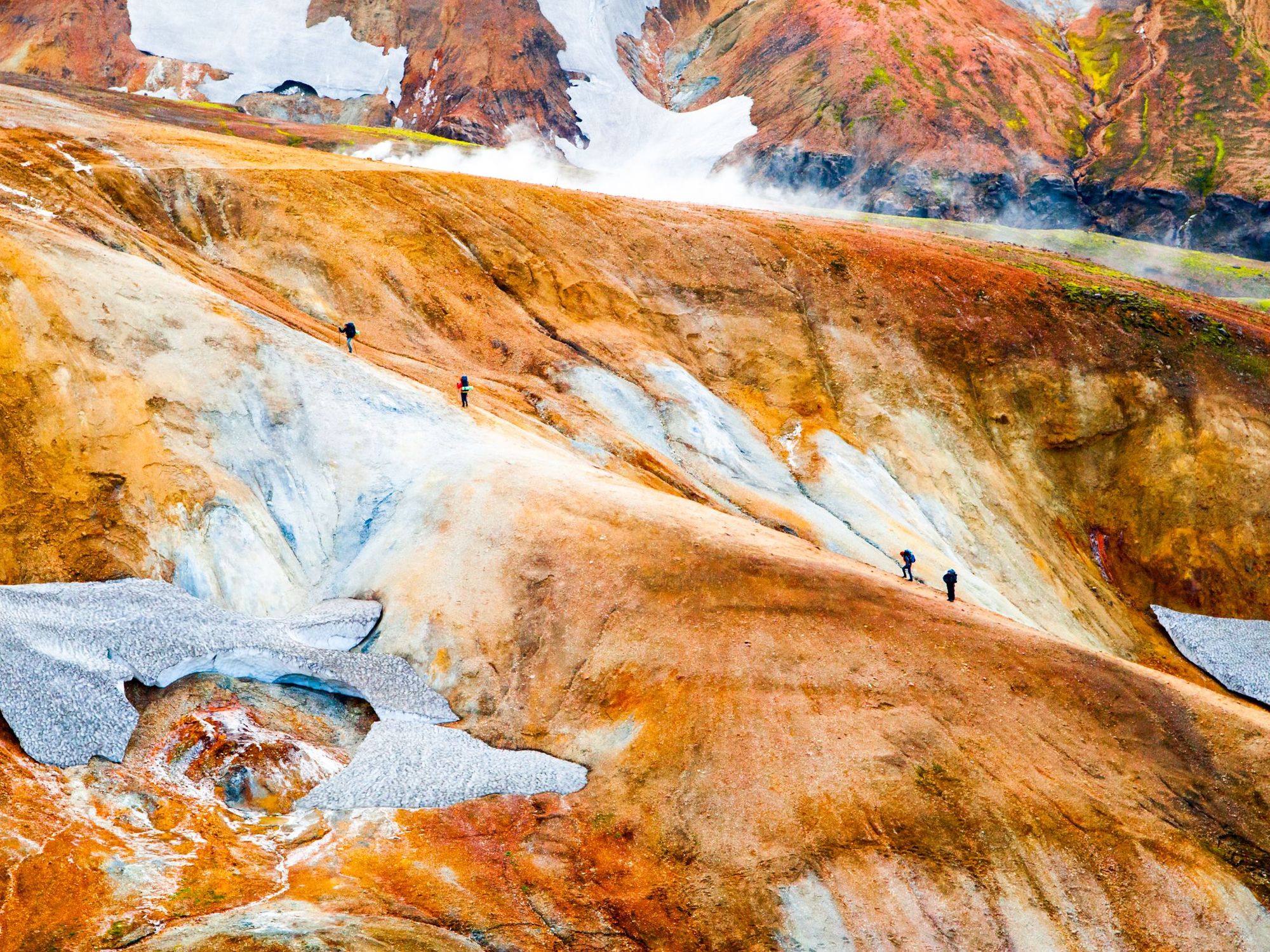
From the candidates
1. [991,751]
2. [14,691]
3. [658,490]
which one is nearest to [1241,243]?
[658,490]

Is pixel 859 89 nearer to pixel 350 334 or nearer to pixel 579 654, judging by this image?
pixel 350 334

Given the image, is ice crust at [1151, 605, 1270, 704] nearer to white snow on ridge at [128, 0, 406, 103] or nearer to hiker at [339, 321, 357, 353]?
hiker at [339, 321, 357, 353]

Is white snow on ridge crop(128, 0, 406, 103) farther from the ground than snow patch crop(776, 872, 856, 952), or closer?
farther from the ground

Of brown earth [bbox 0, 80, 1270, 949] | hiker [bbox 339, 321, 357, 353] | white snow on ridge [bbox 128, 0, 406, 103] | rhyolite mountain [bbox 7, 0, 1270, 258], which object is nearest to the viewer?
brown earth [bbox 0, 80, 1270, 949]

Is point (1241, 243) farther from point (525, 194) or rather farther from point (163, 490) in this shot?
point (163, 490)

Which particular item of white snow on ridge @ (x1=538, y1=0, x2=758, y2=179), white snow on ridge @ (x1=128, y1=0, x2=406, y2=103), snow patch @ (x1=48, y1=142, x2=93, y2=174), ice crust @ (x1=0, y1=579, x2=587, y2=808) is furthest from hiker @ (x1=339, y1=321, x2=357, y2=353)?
A: white snow on ridge @ (x1=128, y1=0, x2=406, y2=103)

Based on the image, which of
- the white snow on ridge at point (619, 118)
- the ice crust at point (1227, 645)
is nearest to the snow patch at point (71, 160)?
the ice crust at point (1227, 645)

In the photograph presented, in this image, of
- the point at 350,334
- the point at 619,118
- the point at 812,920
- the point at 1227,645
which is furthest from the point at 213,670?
the point at 619,118

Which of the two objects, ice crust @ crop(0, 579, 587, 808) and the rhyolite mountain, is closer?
ice crust @ crop(0, 579, 587, 808)
